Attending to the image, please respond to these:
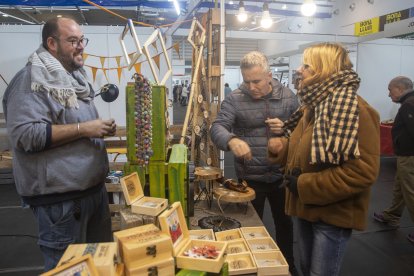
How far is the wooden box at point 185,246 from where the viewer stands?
3.58 feet

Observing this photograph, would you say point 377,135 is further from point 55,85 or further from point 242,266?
point 55,85

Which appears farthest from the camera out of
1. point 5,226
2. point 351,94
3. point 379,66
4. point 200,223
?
point 379,66

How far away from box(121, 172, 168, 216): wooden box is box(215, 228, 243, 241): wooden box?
0.35 meters

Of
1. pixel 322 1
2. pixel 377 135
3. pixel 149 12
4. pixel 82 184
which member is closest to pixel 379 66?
pixel 322 1

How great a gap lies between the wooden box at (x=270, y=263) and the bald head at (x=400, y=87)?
9.42 feet

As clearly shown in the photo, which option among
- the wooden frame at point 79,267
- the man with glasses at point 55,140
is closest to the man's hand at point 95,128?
the man with glasses at point 55,140

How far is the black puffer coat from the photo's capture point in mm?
2141

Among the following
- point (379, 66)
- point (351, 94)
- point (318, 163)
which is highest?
point (379, 66)

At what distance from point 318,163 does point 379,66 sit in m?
6.84

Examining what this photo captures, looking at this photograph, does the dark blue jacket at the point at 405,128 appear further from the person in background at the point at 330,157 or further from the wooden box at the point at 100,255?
the wooden box at the point at 100,255

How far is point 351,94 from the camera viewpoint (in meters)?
1.29

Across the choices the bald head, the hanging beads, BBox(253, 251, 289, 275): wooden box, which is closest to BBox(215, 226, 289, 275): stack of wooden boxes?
BBox(253, 251, 289, 275): wooden box

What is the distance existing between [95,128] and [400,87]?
3.33 meters

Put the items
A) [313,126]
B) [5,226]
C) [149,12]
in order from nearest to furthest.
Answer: [313,126] < [5,226] < [149,12]
